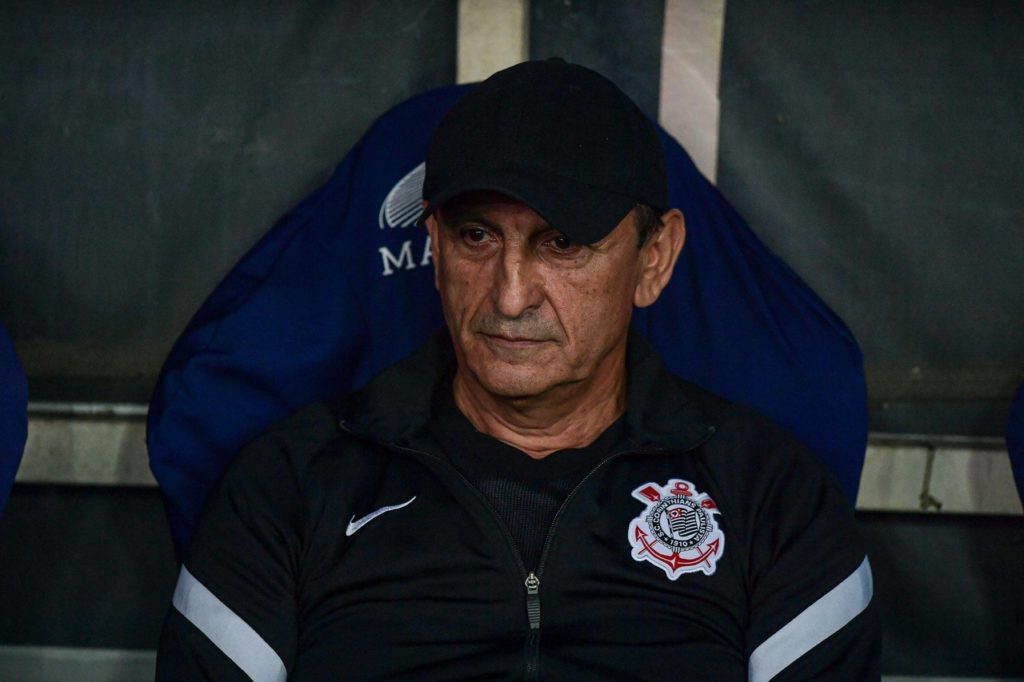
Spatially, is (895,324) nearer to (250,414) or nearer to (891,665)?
(891,665)

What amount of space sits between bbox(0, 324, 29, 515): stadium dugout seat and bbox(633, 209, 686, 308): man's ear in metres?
0.84

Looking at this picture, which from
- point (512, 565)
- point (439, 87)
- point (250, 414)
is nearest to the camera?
point (512, 565)

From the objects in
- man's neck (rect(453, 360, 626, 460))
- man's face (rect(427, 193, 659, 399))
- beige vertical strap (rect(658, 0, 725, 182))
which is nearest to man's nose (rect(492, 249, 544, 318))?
man's face (rect(427, 193, 659, 399))

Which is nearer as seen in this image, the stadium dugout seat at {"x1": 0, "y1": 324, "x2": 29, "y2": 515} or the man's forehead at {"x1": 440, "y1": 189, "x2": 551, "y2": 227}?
the man's forehead at {"x1": 440, "y1": 189, "x2": 551, "y2": 227}

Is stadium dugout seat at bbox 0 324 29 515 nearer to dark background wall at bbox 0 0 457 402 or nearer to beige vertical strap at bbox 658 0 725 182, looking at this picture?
dark background wall at bbox 0 0 457 402

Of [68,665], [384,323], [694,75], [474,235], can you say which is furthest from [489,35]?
[68,665]

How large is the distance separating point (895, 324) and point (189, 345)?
48.8 inches

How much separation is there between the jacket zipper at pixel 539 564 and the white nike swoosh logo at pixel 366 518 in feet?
0.22

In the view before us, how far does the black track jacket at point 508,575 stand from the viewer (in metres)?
1.57

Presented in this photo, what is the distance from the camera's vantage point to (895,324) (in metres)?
2.33

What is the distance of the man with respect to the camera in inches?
61.9

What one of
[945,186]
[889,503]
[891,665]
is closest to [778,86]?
[945,186]

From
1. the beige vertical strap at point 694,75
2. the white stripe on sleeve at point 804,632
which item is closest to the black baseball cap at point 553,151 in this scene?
the white stripe on sleeve at point 804,632

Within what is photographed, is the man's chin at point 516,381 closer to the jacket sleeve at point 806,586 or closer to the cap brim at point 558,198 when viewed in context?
the cap brim at point 558,198
